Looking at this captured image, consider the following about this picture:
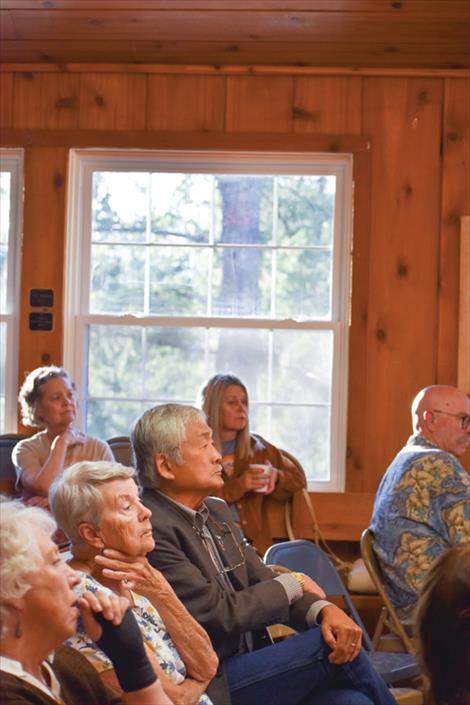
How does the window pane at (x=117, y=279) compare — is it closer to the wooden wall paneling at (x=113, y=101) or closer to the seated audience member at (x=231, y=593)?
the wooden wall paneling at (x=113, y=101)

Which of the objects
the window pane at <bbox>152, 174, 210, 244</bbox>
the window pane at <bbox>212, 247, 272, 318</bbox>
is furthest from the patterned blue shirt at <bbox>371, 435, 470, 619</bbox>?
the window pane at <bbox>152, 174, 210, 244</bbox>

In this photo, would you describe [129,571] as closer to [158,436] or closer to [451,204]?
[158,436]

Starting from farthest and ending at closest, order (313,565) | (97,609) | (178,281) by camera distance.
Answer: (178,281), (313,565), (97,609)

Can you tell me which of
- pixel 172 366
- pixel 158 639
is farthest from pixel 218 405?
pixel 158 639

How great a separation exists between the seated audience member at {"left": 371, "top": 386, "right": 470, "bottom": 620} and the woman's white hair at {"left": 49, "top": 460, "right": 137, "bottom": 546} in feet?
5.79

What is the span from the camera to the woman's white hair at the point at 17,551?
1879mm

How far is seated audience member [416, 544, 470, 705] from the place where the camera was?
165cm

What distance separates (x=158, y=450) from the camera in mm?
3072

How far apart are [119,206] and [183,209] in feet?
0.99

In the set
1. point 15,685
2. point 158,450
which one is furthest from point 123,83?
point 15,685

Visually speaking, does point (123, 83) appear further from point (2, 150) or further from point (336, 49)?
point (336, 49)

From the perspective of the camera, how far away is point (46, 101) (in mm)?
5301

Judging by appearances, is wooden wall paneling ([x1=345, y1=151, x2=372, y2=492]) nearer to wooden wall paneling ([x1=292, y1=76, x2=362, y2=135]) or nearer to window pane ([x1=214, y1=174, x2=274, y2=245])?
wooden wall paneling ([x1=292, y1=76, x2=362, y2=135])

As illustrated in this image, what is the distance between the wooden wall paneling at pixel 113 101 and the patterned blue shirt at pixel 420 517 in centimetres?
216
